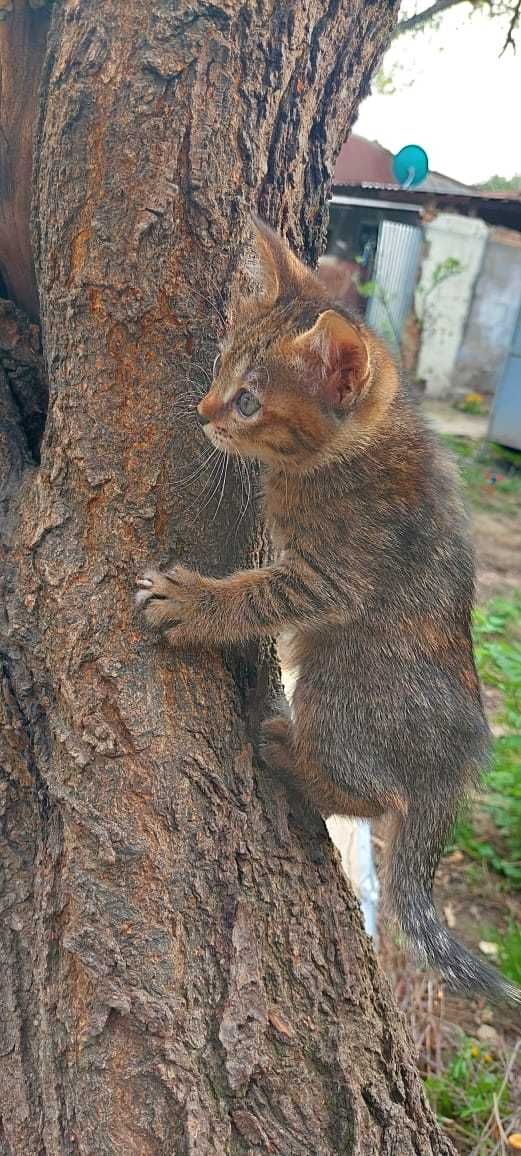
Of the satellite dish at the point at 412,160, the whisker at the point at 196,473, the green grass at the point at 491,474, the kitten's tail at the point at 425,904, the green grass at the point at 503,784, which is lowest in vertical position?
the green grass at the point at 503,784

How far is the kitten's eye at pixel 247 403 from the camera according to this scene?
1.85 meters

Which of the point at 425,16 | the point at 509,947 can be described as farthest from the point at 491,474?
the point at 509,947

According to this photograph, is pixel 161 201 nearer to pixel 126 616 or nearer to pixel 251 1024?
pixel 126 616

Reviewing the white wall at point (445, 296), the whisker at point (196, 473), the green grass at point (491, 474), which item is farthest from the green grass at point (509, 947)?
the white wall at point (445, 296)

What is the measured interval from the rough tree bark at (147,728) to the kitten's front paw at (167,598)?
0.03 meters

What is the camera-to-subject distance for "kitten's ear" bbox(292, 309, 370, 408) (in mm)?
1633

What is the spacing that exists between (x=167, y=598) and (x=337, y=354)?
626 mm

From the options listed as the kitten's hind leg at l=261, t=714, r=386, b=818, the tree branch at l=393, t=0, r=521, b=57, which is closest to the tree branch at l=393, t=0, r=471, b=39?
the tree branch at l=393, t=0, r=521, b=57

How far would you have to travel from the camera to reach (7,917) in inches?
63.9

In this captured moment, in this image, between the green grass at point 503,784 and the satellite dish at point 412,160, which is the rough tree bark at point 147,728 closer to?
the green grass at point 503,784

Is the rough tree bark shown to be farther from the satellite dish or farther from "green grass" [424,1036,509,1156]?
the satellite dish

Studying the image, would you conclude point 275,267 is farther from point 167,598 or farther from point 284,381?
point 167,598

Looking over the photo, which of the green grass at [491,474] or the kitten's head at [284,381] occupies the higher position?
the kitten's head at [284,381]

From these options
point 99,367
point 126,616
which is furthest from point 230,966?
point 99,367
